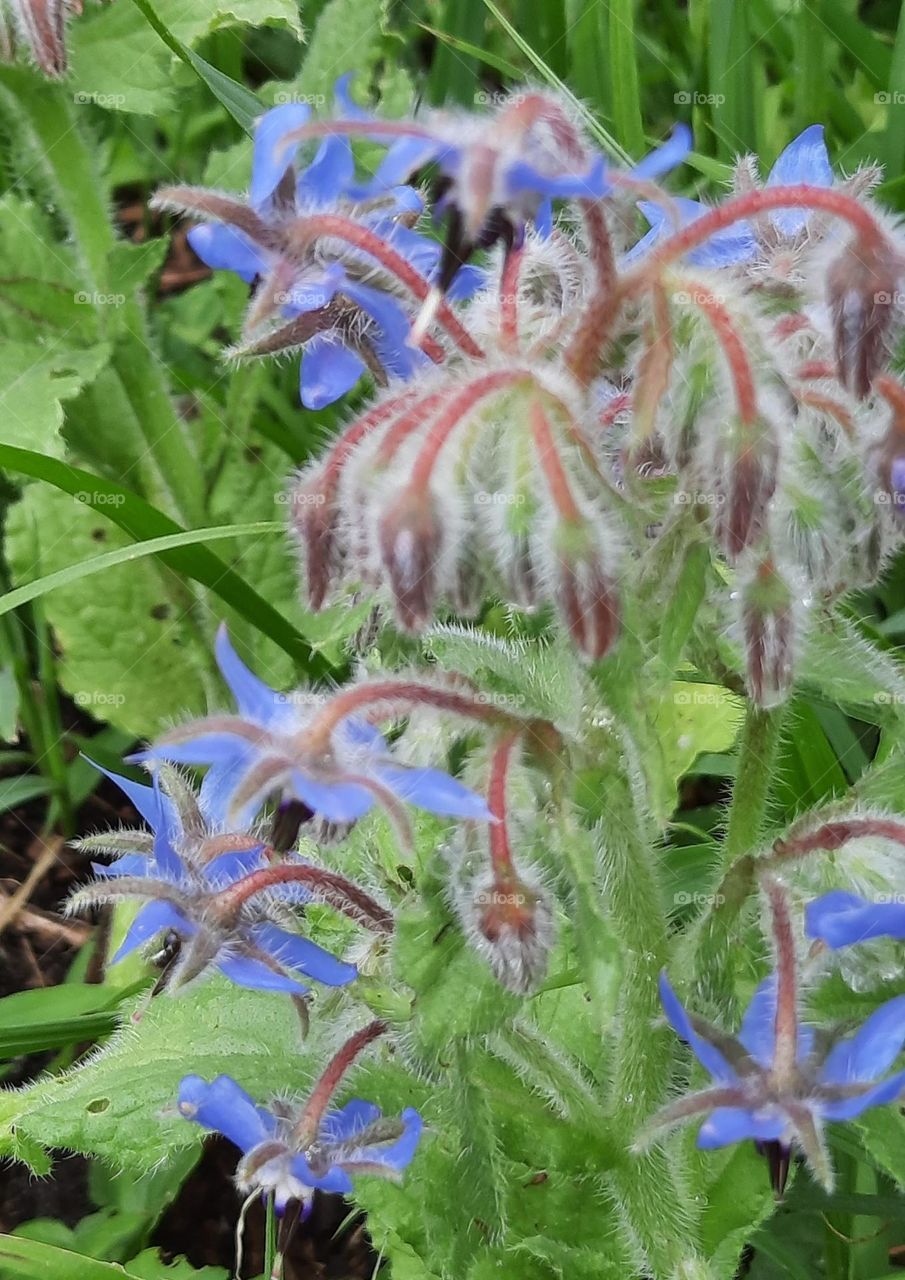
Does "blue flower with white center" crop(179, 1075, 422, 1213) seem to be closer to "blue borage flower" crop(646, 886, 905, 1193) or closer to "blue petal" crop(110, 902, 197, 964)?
"blue petal" crop(110, 902, 197, 964)

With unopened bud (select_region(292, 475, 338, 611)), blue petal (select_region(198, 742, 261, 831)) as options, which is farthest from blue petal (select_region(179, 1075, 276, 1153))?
unopened bud (select_region(292, 475, 338, 611))

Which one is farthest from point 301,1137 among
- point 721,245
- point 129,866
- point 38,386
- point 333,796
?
point 38,386

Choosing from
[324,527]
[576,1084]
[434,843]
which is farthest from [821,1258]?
[324,527]

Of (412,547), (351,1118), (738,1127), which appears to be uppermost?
(412,547)

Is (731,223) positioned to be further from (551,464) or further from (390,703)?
(390,703)

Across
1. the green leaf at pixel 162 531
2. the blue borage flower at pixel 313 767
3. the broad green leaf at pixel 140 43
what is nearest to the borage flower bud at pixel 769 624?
the blue borage flower at pixel 313 767

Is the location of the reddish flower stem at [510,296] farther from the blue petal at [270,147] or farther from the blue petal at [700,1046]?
the blue petal at [700,1046]
